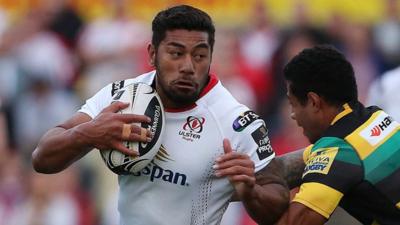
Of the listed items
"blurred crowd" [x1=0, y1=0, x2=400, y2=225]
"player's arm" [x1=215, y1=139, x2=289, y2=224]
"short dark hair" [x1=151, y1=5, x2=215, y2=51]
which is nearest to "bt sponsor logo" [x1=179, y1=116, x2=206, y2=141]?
"player's arm" [x1=215, y1=139, x2=289, y2=224]

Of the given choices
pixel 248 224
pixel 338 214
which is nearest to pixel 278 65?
pixel 248 224

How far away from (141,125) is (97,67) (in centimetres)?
574

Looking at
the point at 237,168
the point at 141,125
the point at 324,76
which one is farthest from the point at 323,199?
the point at 141,125

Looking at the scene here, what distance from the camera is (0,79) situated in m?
11.0

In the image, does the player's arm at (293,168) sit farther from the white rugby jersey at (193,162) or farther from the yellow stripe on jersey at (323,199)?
the yellow stripe on jersey at (323,199)

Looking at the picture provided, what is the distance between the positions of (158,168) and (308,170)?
781 millimetres

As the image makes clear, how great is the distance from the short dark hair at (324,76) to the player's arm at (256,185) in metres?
0.44

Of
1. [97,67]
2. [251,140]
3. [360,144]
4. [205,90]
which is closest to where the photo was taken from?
[360,144]

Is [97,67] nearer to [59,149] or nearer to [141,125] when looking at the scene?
[59,149]

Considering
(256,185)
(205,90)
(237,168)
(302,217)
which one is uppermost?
(205,90)

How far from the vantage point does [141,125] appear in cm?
543

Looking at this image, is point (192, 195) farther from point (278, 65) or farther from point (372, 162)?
point (278, 65)

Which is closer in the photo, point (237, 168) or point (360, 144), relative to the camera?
point (237, 168)

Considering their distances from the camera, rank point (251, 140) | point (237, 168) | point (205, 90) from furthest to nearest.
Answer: point (205, 90)
point (251, 140)
point (237, 168)
